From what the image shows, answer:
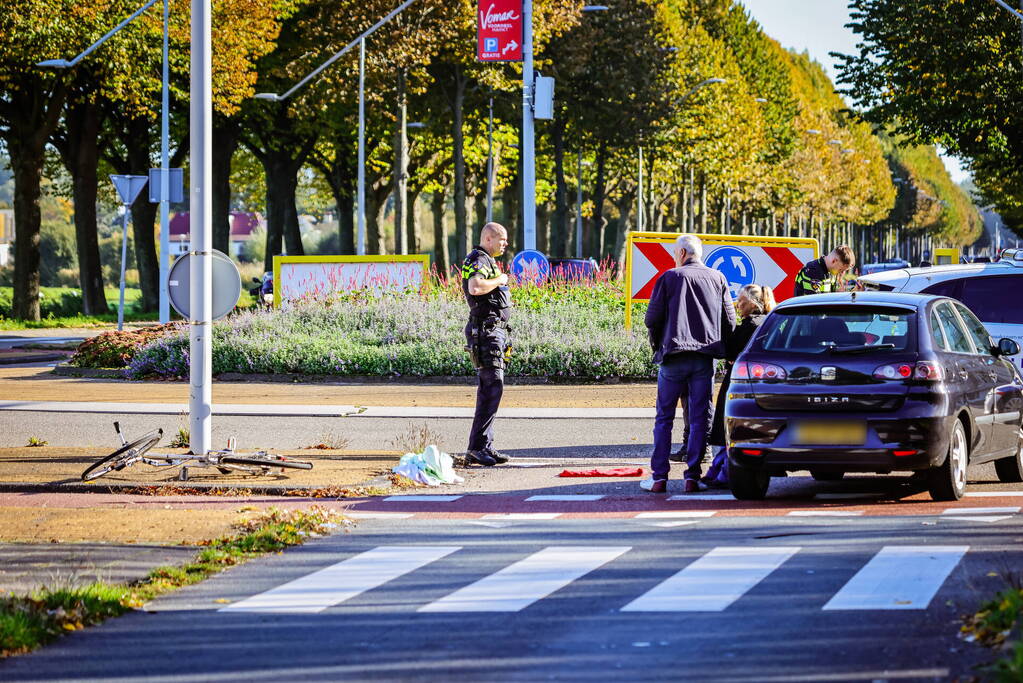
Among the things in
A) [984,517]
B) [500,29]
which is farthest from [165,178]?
[984,517]

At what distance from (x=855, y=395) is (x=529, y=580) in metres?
3.38

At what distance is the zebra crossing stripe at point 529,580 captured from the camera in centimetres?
701

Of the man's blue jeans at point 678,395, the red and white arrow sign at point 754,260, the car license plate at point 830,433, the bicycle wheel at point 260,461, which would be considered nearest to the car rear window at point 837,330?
the car license plate at point 830,433

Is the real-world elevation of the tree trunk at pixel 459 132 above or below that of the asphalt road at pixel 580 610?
above

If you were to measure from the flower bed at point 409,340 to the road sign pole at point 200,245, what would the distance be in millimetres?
9703

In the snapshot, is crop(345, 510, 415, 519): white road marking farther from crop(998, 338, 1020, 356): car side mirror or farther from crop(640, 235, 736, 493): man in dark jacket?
crop(998, 338, 1020, 356): car side mirror

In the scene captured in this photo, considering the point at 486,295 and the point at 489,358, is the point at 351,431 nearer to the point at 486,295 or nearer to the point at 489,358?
the point at 489,358

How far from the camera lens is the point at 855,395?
10.1m

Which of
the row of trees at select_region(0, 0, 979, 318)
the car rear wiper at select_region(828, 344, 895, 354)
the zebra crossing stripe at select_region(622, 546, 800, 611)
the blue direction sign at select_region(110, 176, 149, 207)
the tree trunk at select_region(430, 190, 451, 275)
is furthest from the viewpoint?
the tree trunk at select_region(430, 190, 451, 275)

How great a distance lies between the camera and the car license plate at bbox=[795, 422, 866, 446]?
10.0 m

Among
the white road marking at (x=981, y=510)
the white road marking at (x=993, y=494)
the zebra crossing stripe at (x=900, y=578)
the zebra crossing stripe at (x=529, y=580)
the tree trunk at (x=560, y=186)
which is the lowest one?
the white road marking at (x=993, y=494)

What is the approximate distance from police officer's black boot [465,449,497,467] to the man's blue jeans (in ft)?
6.64

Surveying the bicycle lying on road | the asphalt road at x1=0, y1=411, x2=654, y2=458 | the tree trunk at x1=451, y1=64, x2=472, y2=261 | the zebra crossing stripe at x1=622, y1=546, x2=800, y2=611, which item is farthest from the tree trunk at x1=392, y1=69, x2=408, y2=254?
the zebra crossing stripe at x1=622, y1=546, x2=800, y2=611

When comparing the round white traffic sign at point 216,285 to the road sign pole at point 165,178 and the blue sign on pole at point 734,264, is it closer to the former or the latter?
the blue sign on pole at point 734,264
